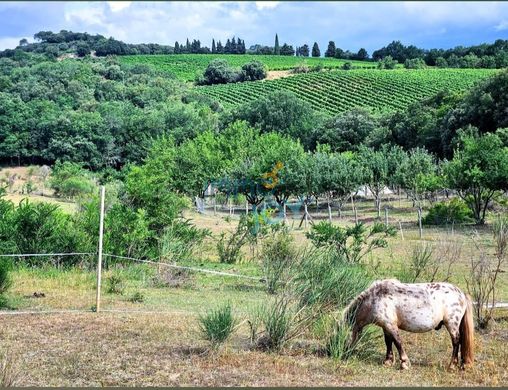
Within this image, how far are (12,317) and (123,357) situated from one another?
3.27 m

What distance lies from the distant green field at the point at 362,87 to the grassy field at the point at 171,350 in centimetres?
5761

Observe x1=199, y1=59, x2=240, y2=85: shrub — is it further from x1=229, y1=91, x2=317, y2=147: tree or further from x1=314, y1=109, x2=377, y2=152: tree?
x1=314, y1=109, x2=377, y2=152: tree

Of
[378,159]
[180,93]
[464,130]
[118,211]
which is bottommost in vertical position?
[118,211]

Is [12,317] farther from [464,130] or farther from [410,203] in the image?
[464,130]

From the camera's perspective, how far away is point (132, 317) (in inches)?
375

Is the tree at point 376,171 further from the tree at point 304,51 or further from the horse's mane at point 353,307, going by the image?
the tree at point 304,51

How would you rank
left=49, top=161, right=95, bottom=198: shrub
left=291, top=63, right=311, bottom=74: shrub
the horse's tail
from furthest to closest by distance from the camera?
left=291, top=63, right=311, bottom=74: shrub < left=49, top=161, right=95, bottom=198: shrub < the horse's tail

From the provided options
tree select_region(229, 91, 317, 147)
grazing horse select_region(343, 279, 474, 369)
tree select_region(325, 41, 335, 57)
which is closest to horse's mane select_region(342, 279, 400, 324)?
grazing horse select_region(343, 279, 474, 369)

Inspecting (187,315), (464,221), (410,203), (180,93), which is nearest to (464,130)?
(410,203)

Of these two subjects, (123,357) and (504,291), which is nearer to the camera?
(123,357)

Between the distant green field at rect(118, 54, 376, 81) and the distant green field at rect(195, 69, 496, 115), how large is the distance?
19.0m

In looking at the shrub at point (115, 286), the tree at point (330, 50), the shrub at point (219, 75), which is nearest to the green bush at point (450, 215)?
the shrub at point (115, 286)

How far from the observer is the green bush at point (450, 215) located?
27.2 metres

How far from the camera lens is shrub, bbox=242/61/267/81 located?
96062mm
